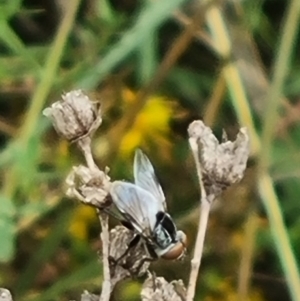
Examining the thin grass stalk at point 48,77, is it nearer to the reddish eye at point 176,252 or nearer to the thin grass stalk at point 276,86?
the thin grass stalk at point 276,86

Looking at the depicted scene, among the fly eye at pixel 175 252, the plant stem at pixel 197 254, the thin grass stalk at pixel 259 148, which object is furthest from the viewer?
the thin grass stalk at pixel 259 148

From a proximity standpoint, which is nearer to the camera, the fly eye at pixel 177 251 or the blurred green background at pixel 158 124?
the fly eye at pixel 177 251

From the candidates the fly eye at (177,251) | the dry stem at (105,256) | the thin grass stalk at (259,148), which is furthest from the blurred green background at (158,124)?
the dry stem at (105,256)

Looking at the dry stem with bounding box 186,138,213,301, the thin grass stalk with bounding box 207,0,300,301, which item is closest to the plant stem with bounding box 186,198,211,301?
the dry stem with bounding box 186,138,213,301

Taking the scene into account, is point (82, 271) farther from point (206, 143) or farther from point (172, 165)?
point (206, 143)

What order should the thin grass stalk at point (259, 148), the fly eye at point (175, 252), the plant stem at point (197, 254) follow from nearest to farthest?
the plant stem at point (197, 254) → the fly eye at point (175, 252) → the thin grass stalk at point (259, 148)

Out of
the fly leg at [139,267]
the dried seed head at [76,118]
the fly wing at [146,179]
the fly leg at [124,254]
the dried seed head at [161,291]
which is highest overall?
the dried seed head at [76,118]

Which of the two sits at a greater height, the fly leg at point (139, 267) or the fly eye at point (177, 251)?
the fly eye at point (177, 251)

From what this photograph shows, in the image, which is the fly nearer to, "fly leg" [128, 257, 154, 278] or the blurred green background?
"fly leg" [128, 257, 154, 278]
